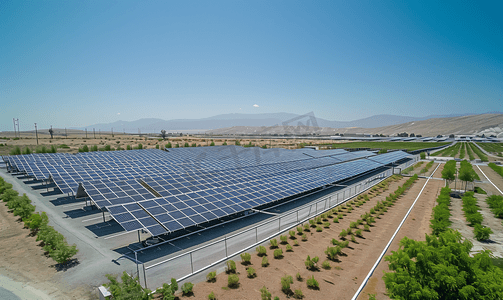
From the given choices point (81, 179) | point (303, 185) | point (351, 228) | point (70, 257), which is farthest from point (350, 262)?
point (81, 179)

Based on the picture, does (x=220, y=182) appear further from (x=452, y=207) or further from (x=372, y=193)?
(x=452, y=207)

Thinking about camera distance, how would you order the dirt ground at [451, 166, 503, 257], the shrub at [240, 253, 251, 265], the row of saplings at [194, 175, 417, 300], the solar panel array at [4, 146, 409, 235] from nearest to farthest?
the row of saplings at [194, 175, 417, 300] → the shrub at [240, 253, 251, 265] → the dirt ground at [451, 166, 503, 257] → the solar panel array at [4, 146, 409, 235]

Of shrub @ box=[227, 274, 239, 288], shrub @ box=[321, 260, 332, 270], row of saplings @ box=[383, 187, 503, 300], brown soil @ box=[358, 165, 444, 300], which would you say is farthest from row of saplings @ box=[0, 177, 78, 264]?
row of saplings @ box=[383, 187, 503, 300]

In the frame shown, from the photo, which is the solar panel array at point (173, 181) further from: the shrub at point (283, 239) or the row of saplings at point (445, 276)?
the row of saplings at point (445, 276)

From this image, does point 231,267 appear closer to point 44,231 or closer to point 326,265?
point 326,265

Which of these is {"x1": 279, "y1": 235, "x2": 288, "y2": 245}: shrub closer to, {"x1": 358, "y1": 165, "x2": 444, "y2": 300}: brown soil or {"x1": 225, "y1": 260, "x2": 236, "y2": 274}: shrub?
{"x1": 225, "y1": 260, "x2": 236, "y2": 274}: shrub

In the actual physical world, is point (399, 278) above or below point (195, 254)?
above

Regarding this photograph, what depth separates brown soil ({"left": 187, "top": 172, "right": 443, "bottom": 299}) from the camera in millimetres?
13758

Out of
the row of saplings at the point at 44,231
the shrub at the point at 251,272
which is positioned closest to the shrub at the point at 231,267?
the shrub at the point at 251,272

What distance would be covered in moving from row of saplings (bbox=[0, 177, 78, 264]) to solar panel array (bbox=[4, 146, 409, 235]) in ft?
12.2

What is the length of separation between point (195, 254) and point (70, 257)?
367 inches

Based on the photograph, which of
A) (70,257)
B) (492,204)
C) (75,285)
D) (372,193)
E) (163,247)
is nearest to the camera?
(75,285)

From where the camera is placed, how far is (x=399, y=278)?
9945 millimetres

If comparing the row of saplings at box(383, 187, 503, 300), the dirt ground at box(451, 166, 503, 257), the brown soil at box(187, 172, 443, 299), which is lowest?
the dirt ground at box(451, 166, 503, 257)
